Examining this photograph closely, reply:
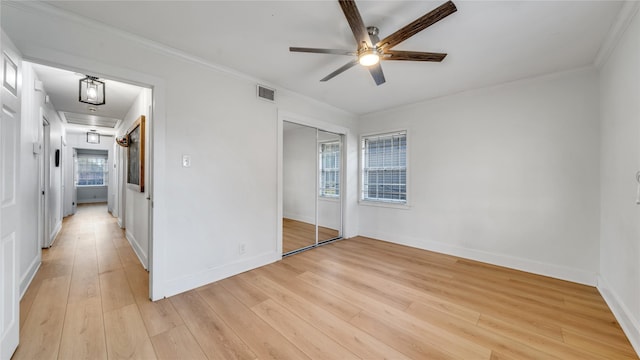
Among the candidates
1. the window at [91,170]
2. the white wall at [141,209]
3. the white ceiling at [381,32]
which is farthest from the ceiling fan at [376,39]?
the window at [91,170]

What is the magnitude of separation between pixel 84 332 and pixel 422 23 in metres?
3.50

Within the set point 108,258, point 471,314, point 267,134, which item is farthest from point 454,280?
point 108,258

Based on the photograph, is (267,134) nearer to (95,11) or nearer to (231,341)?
(95,11)

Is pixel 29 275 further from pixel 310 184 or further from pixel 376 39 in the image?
pixel 376 39

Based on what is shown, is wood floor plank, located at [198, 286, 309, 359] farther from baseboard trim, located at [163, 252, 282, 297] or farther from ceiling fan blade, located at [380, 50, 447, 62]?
ceiling fan blade, located at [380, 50, 447, 62]

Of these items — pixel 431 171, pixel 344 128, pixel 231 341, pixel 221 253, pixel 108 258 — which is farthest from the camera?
pixel 344 128

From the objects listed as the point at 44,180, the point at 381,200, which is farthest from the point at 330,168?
the point at 44,180

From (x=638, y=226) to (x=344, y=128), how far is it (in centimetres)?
365

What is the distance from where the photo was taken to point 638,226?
5.86ft

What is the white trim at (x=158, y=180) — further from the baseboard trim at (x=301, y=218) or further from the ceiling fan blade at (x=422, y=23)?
the baseboard trim at (x=301, y=218)

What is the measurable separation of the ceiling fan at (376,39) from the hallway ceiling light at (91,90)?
8.23ft

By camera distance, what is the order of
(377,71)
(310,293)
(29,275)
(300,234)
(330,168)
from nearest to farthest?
(377,71) < (310,293) < (29,275) < (300,234) < (330,168)

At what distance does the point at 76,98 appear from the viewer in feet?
13.1

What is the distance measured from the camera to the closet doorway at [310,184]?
477cm
